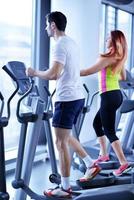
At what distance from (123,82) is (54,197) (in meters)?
2.01

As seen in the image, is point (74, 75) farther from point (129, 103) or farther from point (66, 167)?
point (129, 103)

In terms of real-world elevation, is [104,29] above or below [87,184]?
above

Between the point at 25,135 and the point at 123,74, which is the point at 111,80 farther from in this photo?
the point at 25,135

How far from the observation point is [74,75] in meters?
3.16

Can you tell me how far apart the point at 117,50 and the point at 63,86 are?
3.33 ft

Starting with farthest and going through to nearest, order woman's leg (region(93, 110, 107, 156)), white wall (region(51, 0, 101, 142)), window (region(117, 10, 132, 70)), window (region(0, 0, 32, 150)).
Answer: window (region(117, 10, 132, 70)) < white wall (region(51, 0, 101, 142)) < window (region(0, 0, 32, 150)) < woman's leg (region(93, 110, 107, 156))

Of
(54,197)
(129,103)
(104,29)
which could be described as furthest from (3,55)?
(104,29)

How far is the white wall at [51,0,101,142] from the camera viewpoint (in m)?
4.89

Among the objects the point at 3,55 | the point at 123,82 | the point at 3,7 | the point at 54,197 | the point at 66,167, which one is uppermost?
the point at 3,7

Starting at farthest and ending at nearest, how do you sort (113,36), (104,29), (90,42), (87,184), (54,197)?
(104,29) → (90,42) → (113,36) → (87,184) → (54,197)

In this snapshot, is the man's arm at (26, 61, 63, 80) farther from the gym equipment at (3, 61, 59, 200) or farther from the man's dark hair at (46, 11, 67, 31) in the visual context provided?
the man's dark hair at (46, 11, 67, 31)

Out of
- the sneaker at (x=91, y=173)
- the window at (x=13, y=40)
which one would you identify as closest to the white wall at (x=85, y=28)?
the window at (x=13, y=40)

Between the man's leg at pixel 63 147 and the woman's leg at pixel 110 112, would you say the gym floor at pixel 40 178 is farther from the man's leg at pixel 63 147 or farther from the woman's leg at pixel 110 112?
the woman's leg at pixel 110 112

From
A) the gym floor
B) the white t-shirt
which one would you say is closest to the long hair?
the white t-shirt
